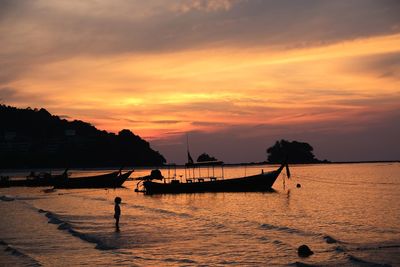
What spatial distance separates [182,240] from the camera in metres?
26.1

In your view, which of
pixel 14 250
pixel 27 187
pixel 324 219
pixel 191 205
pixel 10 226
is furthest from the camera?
pixel 27 187

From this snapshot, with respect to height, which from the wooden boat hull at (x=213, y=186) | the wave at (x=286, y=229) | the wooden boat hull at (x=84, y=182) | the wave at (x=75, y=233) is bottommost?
the wave at (x=286, y=229)

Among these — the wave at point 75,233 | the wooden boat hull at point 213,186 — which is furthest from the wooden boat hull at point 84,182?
the wave at point 75,233

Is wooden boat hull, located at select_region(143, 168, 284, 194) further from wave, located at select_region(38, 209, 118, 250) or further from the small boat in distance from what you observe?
wave, located at select_region(38, 209, 118, 250)

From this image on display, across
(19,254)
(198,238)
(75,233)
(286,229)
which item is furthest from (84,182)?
(19,254)

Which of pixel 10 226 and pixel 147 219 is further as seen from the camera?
pixel 147 219

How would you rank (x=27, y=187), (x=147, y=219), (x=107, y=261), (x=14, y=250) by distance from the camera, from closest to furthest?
1. (x=107, y=261)
2. (x=14, y=250)
3. (x=147, y=219)
4. (x=27, y=187)

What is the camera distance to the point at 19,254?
2098 cm

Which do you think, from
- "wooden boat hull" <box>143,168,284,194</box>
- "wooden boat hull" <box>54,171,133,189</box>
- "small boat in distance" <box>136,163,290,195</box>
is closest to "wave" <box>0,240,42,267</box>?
"small boat in distance" <box>136,163,290,195</box>

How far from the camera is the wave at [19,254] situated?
19.1 metres

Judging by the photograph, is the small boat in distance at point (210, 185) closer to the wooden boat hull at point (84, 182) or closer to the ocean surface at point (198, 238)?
the wooden boat hull at point (84, 182)

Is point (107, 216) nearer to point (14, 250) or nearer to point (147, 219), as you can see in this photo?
point (147, 219)

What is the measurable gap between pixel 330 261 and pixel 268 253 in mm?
3030

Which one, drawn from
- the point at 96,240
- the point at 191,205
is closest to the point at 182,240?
the point at 96,240
